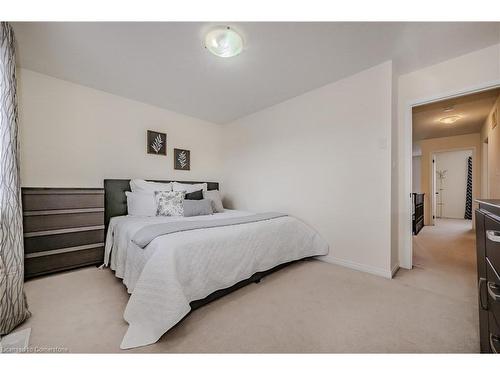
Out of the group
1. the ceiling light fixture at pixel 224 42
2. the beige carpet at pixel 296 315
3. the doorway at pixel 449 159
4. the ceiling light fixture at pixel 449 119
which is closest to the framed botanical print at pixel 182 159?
the beige carpet at pixel 296 315

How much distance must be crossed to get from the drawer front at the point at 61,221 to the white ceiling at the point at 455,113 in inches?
158

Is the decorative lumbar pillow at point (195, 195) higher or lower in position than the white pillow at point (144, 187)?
lower

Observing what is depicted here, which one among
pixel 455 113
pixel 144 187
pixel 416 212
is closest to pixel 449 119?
pixel 455 113

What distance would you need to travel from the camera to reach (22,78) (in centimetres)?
227

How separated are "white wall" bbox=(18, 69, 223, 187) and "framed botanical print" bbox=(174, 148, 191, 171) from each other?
9 cm

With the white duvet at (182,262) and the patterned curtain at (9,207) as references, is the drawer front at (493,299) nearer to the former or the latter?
the white duvet at (182,262)

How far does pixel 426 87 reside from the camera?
7.41 feet

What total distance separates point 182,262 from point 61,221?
1727 mm

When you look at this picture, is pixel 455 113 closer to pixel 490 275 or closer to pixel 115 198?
pixel 490 275

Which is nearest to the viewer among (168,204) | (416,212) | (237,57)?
(237,57)

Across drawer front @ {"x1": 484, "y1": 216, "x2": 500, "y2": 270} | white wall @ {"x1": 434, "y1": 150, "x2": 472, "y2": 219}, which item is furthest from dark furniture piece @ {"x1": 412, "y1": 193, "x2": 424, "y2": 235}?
drawer front @ {"x1": 484, "y1": 216, "x2": 500, "y2": 270}

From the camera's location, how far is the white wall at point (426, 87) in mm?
1935
